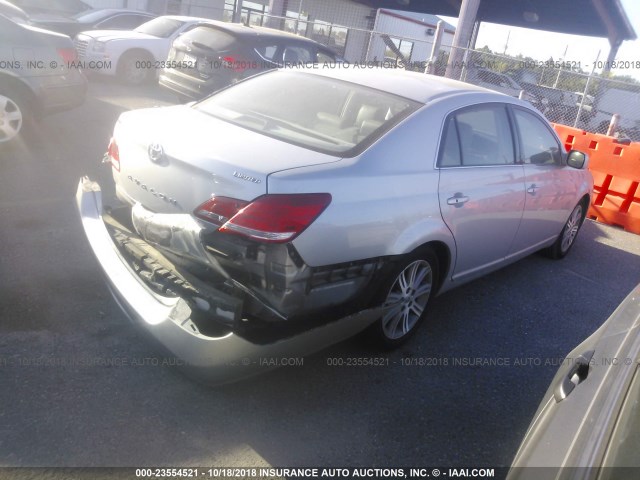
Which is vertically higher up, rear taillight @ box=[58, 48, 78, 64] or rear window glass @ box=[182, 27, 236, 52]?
rear window glass @ box=[182, 27, 236, 52]

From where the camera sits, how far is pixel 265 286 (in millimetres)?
2979

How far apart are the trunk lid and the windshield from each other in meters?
9.89

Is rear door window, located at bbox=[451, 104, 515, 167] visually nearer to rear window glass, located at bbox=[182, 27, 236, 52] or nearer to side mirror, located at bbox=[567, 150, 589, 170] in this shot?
side mirror, located at bbox=[567, 150, 589, 170]

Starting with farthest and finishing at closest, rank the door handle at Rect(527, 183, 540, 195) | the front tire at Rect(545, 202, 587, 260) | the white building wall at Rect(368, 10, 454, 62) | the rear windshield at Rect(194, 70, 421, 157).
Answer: the white building wall at Rect(368, 10, 454, 62)
the front tire at Rect(545, 202, 587, 260)
the door handle at Rect(527, 183, 540, 195)
the rear windshield at Rect(194, 70, 421, 157)

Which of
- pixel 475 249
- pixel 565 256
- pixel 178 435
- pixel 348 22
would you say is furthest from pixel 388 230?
pixel 348 22

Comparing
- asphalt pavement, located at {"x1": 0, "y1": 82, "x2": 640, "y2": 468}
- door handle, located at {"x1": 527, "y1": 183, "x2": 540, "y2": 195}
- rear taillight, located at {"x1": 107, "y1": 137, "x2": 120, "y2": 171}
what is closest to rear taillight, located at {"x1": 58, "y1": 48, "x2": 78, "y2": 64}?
asphalt pavement, located at {"x1": 0, "y1": 82, "x2": 640, "y2": 468}

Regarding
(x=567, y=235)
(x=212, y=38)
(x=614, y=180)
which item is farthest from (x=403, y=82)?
(x=212, y=38)

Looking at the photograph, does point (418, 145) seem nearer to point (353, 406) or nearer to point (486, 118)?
point (486, 118)

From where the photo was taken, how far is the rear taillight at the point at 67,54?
704 centimetres

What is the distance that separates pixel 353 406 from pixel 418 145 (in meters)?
1.55

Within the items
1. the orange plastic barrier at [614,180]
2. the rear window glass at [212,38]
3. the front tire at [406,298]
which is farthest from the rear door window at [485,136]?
the rear window glass at [212,38]

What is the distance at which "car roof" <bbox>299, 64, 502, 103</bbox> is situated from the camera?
4090mm

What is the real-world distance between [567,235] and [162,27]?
9815 millimetres

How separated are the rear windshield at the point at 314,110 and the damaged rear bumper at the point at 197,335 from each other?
995mm
